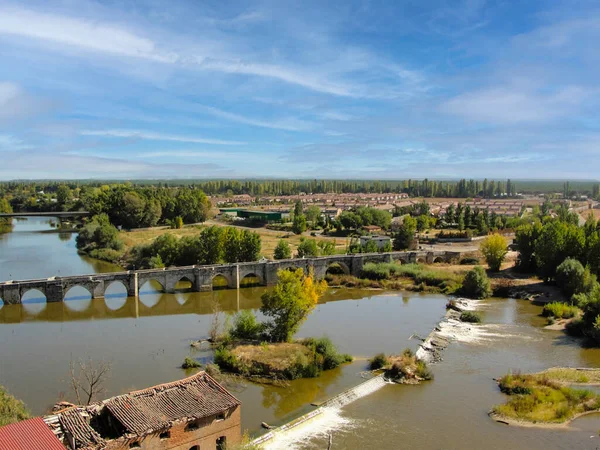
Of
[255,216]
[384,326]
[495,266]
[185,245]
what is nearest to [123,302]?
[185,245]

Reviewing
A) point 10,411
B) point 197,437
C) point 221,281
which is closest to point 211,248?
point 221,281

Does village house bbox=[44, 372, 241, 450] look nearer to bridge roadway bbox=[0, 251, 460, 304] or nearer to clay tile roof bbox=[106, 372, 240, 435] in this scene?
clay tile roof bbox=[106, 372, 240, 435]

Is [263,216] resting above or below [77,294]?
above

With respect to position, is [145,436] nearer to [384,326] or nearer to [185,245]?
[384,326]

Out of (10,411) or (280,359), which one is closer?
(10,411)

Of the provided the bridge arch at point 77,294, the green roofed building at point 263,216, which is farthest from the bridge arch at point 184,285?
the green roofed building at point 263,216

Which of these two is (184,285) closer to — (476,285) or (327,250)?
(327,250)

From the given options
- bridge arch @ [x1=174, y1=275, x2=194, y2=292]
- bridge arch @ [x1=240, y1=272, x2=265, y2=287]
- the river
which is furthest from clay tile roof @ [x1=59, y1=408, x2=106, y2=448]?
bridge arch @ [x1=240, y1=272, x2=265, y2=287]
